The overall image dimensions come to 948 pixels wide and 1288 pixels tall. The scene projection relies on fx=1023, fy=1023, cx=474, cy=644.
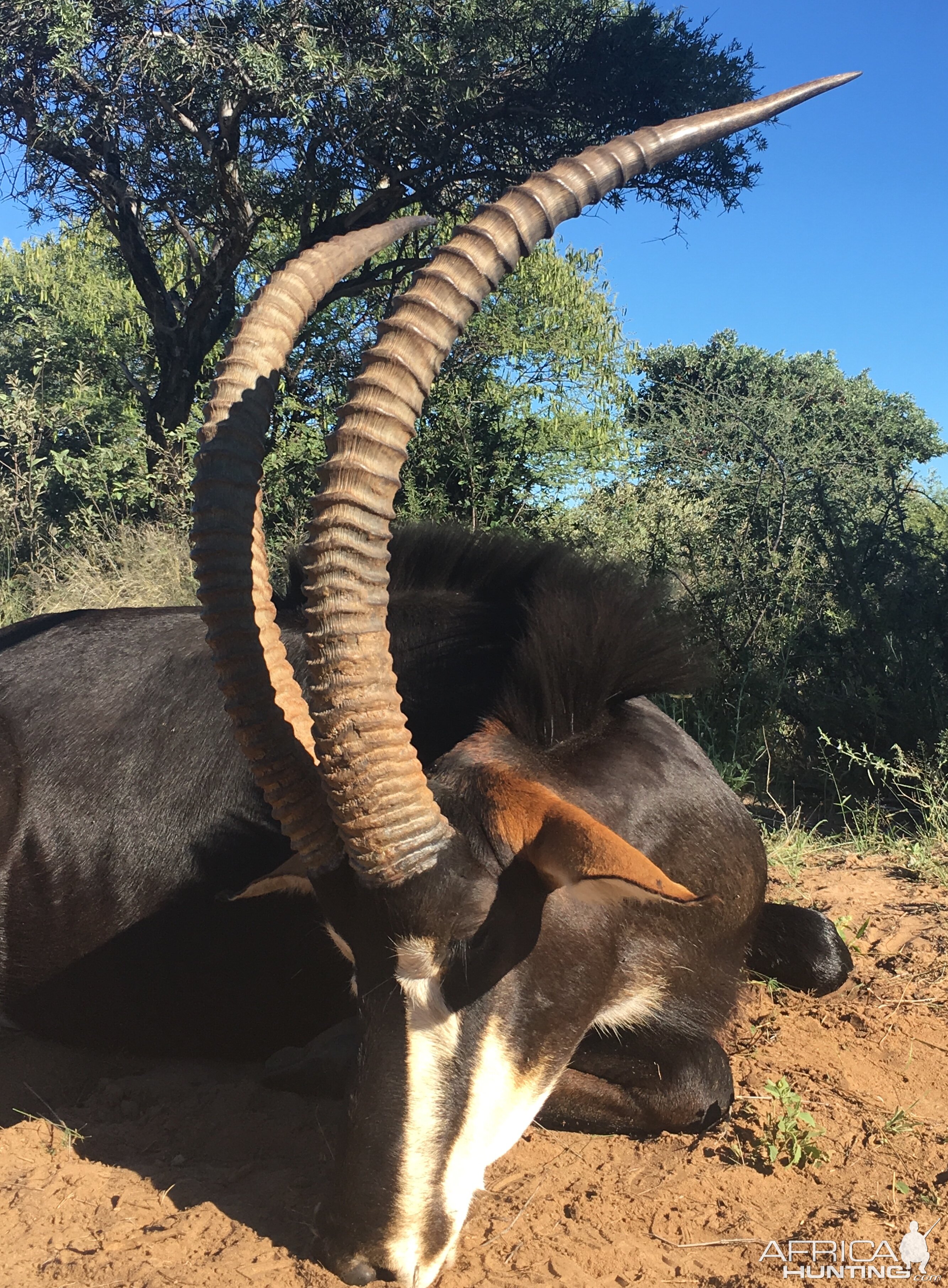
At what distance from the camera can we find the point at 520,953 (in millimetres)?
2555

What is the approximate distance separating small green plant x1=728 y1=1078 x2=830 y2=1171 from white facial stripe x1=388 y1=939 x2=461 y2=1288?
45.2 inches

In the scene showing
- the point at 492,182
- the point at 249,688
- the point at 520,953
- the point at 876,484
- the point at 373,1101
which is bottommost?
the point at 373,1101

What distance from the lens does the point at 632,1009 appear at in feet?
10.4

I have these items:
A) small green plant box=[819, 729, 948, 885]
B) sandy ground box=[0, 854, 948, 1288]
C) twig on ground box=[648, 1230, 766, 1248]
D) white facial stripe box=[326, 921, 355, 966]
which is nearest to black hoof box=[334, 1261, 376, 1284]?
sandy ground box=[0, 854, 948, 1288]

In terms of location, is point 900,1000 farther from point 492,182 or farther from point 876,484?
point 492,182

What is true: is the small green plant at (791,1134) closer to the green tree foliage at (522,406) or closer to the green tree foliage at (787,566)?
the green tree foliage at (787,566)

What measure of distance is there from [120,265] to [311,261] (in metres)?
16.8

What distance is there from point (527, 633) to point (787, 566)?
473 cm

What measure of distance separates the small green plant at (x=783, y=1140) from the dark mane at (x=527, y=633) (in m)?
1.34

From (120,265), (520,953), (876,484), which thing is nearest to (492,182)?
(120,265)

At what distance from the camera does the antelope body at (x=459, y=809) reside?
2408 millimetres

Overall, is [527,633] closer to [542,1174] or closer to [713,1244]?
[542,1174]
